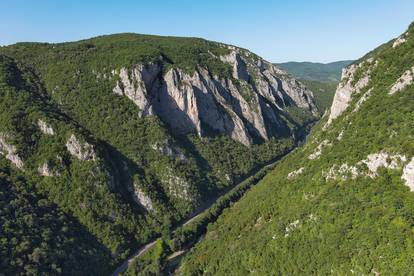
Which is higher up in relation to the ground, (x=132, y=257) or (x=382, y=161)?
(x=382, y=161)

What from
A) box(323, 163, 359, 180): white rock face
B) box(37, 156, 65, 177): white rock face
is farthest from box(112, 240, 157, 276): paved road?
box(323, 163, 359, 180): white rock face

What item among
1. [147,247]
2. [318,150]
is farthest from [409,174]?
[147,247]

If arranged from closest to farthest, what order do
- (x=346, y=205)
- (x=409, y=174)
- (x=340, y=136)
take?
(x=409, y=174) < (x=346, y=205) < (x=340, y=136)

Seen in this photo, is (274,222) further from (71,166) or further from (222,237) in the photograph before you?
(71,166)

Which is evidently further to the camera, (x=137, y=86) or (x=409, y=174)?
(x=137, y=86)

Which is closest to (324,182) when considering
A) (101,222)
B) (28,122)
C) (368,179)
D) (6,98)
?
(368,179)

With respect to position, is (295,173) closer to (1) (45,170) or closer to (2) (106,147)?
(2) (106,147)

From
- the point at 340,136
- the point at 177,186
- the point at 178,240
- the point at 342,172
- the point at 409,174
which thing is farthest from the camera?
the point at 177,186
